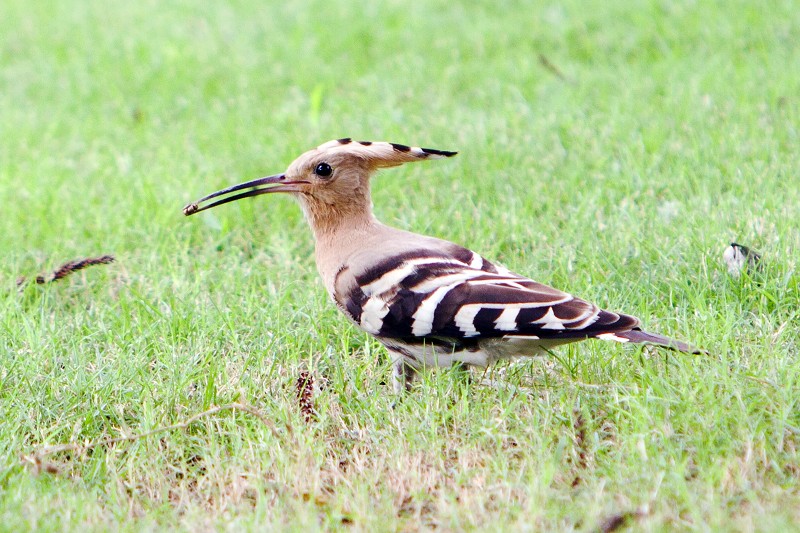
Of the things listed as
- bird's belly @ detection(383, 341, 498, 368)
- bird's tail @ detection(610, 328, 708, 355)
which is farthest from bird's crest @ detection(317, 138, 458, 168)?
bird's tail @ detection(610, 328, 708, 355)

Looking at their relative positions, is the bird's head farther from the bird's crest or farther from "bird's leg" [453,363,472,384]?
"bird's leg" [453,363,472,384]

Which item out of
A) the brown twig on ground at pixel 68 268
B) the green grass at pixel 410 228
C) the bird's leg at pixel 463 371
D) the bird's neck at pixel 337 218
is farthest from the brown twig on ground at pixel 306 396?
the brown twig on ground at pixel 68 268

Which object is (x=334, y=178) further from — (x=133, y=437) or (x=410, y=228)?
(x=133, y=437)

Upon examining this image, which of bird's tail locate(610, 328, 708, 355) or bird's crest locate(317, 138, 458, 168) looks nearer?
bird's tail locate(610, 328, 708, 355)

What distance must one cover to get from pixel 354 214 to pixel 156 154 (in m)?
2.38

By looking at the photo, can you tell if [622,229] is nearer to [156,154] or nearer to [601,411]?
[601,411]

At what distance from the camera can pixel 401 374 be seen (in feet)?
10.9

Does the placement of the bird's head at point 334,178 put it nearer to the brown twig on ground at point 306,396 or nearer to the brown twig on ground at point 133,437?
the brown twig on ground at point 306,396

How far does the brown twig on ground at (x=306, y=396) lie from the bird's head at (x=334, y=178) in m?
0.69

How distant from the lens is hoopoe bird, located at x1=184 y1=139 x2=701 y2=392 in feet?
9.82

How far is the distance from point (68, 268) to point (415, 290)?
5.77 ft

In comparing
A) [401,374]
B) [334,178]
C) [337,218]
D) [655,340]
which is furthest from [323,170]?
[655,340]

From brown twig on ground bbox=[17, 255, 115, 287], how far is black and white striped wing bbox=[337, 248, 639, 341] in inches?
53.8

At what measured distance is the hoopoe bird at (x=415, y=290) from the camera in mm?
2994
